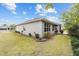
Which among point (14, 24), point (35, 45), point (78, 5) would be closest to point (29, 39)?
point (35, 45)

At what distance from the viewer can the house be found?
1233 mm

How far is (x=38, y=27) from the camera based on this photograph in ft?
4.10

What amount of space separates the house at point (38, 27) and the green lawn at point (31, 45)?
6 centimetres

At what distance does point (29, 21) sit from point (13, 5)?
0.68ft

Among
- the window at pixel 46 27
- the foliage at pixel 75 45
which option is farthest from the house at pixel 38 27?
the foliage at pixel 75 45

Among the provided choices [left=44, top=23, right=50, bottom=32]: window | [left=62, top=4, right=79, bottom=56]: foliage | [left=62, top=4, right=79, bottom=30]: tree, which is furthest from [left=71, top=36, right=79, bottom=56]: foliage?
[left=44, top=23, right=50, bottom=32]: window

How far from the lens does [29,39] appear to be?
4.09ft

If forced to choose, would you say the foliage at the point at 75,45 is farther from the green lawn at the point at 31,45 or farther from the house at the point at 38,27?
the house at the point at 38,27

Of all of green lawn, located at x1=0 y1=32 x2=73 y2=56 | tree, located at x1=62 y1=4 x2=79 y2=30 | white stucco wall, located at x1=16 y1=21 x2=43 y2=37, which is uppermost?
tree, located at x1=62 y1=4 x2=79 y2=30

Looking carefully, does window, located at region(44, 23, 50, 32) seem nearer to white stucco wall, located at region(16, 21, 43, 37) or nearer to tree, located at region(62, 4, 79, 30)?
white stucco wall, located at region(16, 21, 43, 37)

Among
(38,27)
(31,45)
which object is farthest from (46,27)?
(31,45)

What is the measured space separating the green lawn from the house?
0.06 metres

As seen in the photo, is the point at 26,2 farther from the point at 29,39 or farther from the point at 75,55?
the point at 75,55

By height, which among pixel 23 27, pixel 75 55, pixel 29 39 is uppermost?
pixel 23 27
